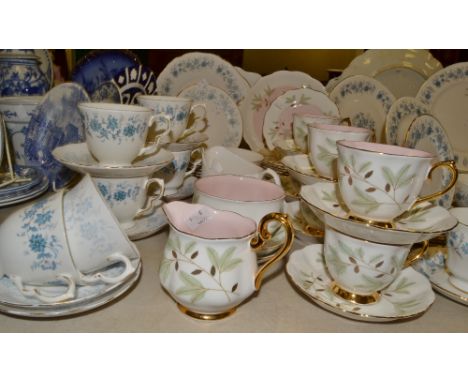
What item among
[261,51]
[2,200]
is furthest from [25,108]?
[261,51]

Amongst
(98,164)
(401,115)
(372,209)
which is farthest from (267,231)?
(401,115)

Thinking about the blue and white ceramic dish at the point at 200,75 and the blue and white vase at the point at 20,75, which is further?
the blue and white ceramic dish at the point at 200,75

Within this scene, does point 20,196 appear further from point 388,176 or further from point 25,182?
point 388,176

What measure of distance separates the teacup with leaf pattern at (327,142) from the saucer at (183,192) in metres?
0.39

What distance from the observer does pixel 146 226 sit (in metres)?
0.96

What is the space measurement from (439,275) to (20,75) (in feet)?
3.85

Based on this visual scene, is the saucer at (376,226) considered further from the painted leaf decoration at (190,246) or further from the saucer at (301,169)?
the painted leaf decoration at (190,246)

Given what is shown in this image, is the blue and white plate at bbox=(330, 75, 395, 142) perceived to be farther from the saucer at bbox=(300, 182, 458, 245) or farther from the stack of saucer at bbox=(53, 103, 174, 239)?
the stack of saucer at bbox=(53, 103, 174, 239)

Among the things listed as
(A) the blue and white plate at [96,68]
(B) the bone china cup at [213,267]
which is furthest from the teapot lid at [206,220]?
(A) the blue and white plate at [96,68]

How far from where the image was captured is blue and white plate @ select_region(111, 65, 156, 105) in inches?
47.0

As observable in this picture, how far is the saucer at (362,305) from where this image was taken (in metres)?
0.72

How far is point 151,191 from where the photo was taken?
106cm

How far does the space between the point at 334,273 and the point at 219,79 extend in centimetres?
89

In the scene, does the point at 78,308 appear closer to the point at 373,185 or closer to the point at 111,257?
the point at 111,257
